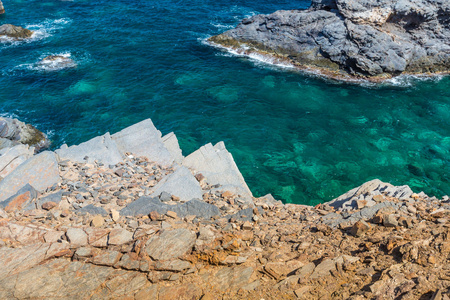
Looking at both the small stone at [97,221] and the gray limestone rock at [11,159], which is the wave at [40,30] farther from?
the small stone at [97,221]

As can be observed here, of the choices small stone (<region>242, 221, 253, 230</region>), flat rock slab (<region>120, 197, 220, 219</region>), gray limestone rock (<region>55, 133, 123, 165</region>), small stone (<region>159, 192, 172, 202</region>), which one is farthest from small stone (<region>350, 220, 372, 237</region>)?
gray limestone rock (<region>55, 133, 123, 165</region>)

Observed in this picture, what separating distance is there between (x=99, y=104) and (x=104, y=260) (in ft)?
88.2

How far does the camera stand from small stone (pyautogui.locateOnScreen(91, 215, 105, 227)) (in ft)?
44.5

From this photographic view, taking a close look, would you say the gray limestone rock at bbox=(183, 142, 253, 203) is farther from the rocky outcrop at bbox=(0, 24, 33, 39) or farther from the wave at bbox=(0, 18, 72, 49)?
the rocky outcrop at bbox=(0, 24, 33, 39)

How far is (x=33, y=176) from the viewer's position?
55.0ft

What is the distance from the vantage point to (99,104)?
35438 mm

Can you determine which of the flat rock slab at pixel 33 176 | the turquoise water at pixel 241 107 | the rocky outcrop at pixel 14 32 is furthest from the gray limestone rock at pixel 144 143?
the rocky outcrop at pixel 14 32

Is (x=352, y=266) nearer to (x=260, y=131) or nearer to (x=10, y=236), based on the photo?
(x=10, y=236)

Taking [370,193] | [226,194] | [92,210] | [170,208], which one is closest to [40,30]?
[92,210]

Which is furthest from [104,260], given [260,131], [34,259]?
[260,131]

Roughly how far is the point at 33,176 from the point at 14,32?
41446 millimetres

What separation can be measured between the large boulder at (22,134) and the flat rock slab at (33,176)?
1207 cm

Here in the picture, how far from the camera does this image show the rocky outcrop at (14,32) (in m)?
48.3

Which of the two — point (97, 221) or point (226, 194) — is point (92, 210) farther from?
point (226, 194)
